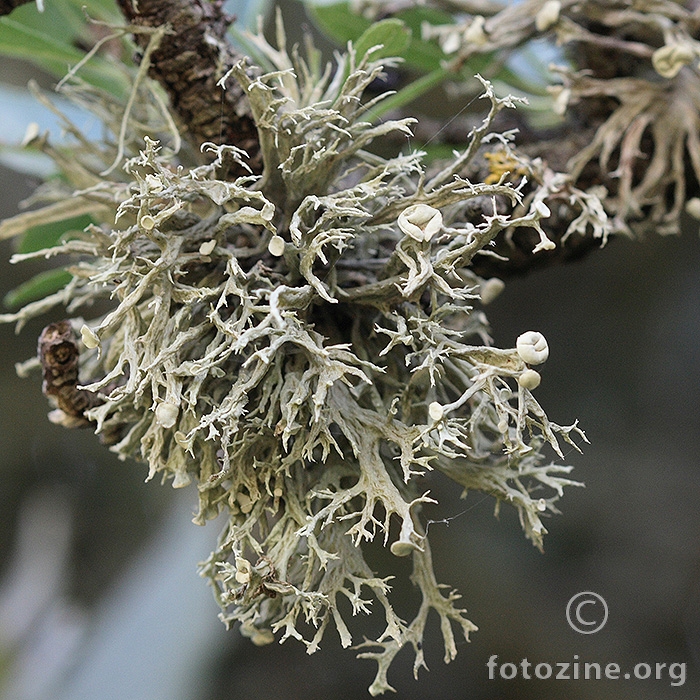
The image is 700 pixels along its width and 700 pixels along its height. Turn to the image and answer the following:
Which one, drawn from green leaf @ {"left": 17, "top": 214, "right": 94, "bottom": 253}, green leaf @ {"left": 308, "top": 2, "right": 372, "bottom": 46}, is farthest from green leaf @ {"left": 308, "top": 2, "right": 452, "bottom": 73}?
green leaf @ {"left": 17, "top": 214, "right": 94, "bottom": 253}

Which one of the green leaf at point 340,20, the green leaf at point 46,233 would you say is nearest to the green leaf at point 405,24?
the green leaf at point 340,20

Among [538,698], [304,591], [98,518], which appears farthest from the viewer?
[98,518]

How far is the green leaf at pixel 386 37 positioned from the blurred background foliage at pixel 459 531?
91 millimetres

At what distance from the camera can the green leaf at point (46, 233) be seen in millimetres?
595

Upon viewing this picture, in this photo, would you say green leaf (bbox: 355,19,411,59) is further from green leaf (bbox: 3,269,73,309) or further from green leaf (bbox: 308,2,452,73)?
green leaf (bbox: 3,269,73,309)

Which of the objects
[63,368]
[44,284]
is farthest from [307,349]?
[44,284]

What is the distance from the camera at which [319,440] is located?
0.36m

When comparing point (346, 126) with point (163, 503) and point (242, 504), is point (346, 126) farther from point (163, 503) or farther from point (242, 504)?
point (163, 503)

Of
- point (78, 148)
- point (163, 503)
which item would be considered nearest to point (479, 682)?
point (163, 503)

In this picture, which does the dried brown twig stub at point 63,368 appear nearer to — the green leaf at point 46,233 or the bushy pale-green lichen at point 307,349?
the bushy pale-green lichen at point 307,349

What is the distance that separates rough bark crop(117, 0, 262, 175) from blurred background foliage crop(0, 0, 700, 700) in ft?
0.55

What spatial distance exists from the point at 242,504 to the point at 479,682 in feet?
1.35

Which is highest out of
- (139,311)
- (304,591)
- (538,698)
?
(139,311)

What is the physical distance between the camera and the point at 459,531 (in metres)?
0.69
